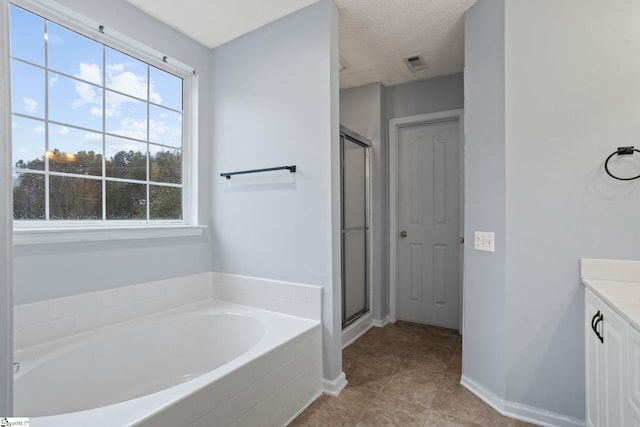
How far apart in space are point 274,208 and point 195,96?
1.18 meters

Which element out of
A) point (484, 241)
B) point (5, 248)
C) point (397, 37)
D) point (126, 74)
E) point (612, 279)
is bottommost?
point (612, 279)

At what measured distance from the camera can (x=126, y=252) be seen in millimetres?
2020

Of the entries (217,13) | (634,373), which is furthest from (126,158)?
(634,373)

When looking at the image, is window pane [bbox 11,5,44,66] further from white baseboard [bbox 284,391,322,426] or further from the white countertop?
the white countertop

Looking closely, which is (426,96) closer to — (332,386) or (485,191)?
(485,191)

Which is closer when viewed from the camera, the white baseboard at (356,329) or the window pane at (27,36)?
the window pane at (27,36)

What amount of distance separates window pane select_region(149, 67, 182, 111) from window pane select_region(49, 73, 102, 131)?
1.35ft

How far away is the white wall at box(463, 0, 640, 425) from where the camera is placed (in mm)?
1550

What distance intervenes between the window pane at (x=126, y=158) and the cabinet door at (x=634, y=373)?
2.68 metres

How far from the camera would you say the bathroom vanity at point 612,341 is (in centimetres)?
104

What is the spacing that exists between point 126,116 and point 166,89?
1.41 ft

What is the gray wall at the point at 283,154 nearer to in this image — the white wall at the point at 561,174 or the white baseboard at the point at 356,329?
the white baseboard at the point at 356,329

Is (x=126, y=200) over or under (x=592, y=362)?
over

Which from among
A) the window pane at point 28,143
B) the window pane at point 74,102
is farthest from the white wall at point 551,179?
the window pane at point 28,143
